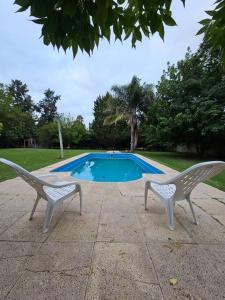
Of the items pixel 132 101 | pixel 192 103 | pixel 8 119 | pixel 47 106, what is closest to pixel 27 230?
pixel 192 103

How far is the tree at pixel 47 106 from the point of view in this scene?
38750 mm

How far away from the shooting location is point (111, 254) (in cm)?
167

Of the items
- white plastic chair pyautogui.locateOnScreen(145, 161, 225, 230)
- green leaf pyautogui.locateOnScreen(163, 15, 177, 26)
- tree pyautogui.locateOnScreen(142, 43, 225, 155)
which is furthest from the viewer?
tree pyautogui.locateOnScreen(142, 43, 225, 155)

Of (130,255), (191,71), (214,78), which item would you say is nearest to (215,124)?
(214,78)

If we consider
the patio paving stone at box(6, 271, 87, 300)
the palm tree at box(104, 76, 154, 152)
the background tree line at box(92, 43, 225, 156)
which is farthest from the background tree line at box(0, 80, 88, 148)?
the patio paving stone at box(6, 271, 87, 300)

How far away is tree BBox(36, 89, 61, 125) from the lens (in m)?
38.8

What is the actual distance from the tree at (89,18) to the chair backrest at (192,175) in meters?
1.38

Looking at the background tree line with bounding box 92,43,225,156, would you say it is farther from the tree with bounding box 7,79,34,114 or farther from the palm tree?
the tree with bounding box 7,79,34,114

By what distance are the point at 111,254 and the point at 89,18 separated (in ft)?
5.83

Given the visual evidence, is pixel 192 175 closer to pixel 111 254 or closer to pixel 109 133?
pixel 111 254

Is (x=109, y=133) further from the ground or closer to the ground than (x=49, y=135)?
further from the ground

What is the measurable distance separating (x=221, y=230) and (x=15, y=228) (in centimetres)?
236

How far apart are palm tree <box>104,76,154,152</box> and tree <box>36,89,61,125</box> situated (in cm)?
2477

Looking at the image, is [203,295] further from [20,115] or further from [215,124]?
[20,115]
